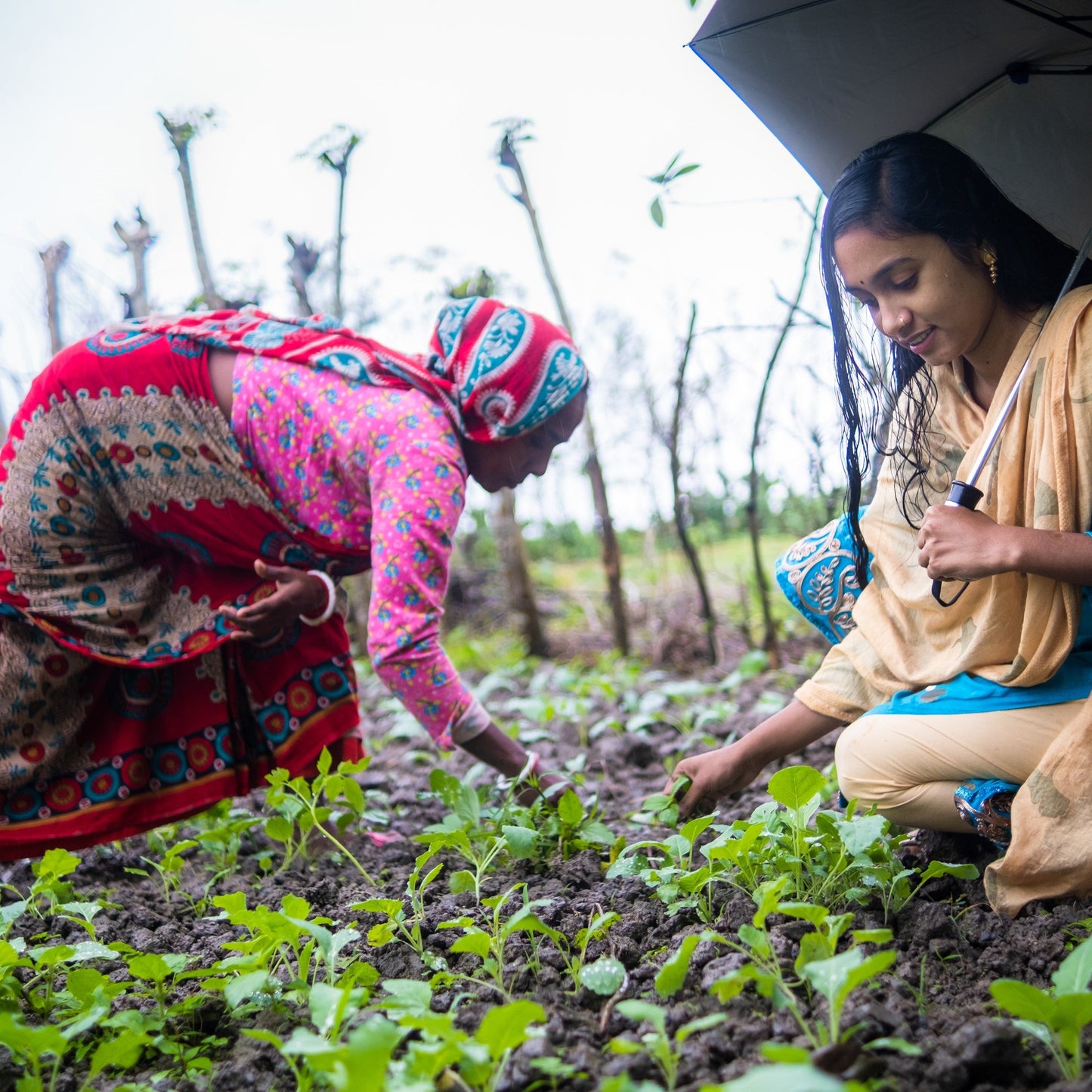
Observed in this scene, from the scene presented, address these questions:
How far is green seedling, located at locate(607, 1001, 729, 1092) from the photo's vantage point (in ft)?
3.54

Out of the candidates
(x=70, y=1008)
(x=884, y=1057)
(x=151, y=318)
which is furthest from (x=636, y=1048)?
(x=151, y=318)

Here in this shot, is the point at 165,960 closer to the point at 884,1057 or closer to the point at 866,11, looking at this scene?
the point at 884,1057

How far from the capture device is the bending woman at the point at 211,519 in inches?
81.4

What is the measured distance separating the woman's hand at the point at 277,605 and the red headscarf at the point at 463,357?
0.49m

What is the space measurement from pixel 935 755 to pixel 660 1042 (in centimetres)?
90

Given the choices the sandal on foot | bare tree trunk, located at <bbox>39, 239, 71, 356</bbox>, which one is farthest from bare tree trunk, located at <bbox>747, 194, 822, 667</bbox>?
bare tree trunk, located at <bbox>39, 239, 71, 356</bbox>

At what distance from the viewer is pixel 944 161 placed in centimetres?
182

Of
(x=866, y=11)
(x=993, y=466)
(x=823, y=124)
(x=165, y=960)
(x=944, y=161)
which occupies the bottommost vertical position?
(x=165, y=960)

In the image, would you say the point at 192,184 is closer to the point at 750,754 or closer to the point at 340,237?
the point at 340,237

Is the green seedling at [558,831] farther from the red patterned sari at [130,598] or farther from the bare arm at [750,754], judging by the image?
the red patterned sari at [130,598]

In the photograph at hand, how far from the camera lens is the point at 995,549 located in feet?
5.15

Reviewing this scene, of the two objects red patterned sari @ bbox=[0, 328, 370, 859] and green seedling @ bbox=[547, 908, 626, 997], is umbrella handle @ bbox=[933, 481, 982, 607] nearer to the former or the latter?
green seedling @ bbox=[547, 908, 626, 997]

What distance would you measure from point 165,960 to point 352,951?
0.31 meters

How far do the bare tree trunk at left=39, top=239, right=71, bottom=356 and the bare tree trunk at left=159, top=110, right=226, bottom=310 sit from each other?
7.26 ft
